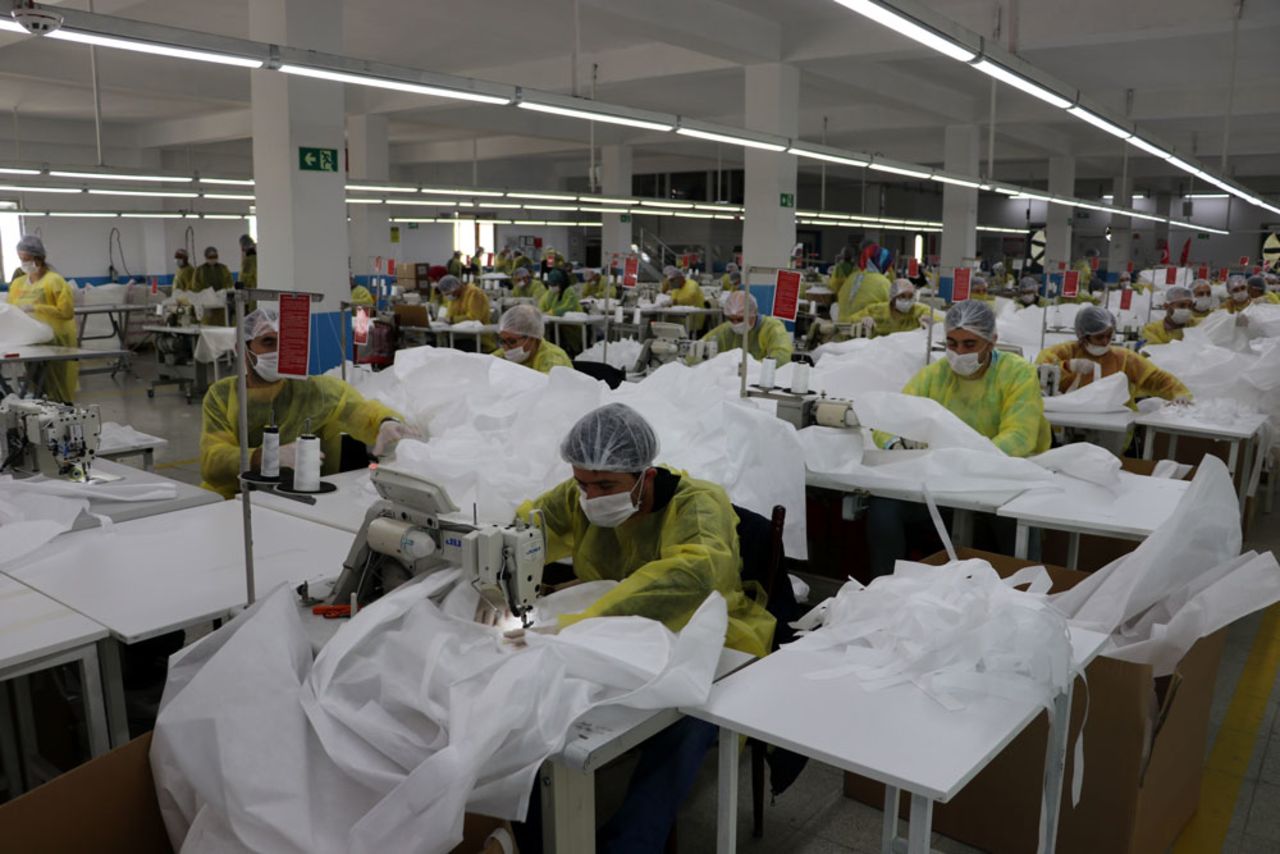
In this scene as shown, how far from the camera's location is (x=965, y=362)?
4.22 meters

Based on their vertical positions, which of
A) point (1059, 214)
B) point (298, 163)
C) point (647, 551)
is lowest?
point (647, 551)

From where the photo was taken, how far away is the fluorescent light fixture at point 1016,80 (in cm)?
445

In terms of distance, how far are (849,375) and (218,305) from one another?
767 cm

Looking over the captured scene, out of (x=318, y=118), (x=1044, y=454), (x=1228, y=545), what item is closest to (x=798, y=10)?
(x=318, y=118)

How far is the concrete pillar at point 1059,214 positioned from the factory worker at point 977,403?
500 inches

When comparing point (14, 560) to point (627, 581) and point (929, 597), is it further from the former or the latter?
point (929, 597)

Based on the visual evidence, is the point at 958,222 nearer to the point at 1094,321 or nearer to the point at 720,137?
the point at 720,137

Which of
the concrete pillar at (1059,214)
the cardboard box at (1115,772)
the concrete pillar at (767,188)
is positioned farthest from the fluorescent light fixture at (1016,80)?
the concrete pillar at (1059,214)

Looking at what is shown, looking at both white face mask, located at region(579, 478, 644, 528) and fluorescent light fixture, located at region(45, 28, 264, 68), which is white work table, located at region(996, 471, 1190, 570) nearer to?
white face mask, located at region(579, 478, 644, 528)

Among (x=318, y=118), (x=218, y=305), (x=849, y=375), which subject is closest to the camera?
(x=849, y=375)

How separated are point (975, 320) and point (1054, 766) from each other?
254 cm

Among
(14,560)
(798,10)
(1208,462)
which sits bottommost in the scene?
(14,560)

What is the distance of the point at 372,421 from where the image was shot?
153 inches

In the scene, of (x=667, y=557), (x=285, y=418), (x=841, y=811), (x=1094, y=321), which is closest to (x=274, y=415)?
(x=285, y=418)
